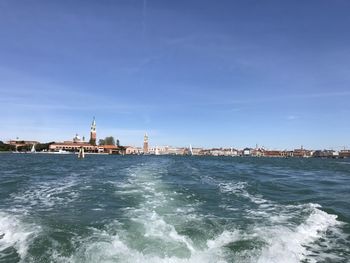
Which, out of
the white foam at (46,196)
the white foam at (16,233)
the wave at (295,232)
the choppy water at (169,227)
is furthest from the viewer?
the white foam at (46,196)

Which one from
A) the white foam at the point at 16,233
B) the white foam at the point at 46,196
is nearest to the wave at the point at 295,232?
the white foam at the point at 16,233

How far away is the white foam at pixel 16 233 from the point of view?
417 inches

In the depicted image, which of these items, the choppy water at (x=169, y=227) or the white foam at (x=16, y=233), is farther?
the white foam at (x=16, y=233)

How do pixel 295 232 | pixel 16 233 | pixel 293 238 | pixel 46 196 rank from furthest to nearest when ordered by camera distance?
pixel 46 196 → pixel 295 232 → pixel 293 238 → pixel 16 233

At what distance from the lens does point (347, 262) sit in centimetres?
1000

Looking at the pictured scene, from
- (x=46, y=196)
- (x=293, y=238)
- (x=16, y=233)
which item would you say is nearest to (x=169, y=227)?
(x=293, y=238)

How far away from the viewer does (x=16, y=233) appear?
39.2 feet

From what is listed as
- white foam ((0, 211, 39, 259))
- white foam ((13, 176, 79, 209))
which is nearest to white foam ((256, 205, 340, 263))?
white foam ((0, 211, 39, 259))

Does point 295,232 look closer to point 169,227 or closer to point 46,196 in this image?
point 169,227

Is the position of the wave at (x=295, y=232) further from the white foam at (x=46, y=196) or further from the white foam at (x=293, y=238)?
the white foam at (x=46, y=196)

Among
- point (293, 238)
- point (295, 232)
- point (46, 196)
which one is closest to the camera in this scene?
point (293, 238)

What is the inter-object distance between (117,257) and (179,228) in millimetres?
3539

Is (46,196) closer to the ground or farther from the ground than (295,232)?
farther from the ground

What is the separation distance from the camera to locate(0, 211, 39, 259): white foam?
10.6m
